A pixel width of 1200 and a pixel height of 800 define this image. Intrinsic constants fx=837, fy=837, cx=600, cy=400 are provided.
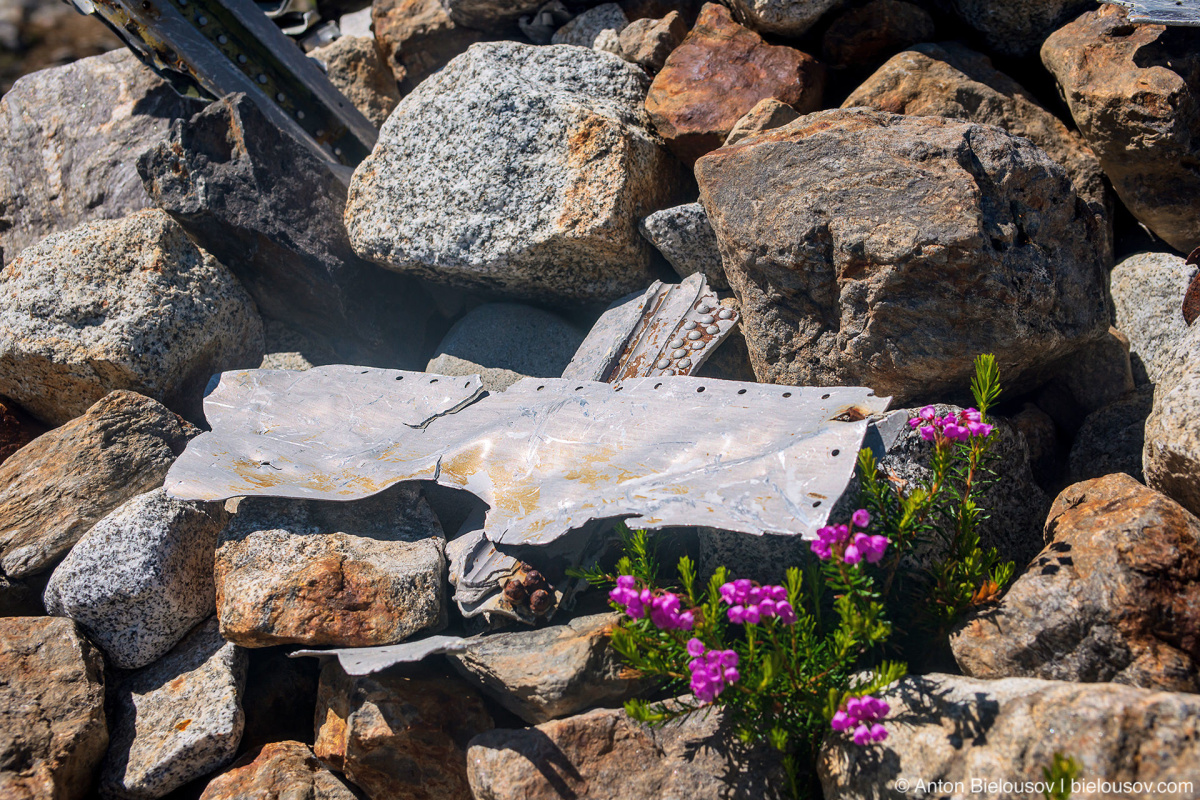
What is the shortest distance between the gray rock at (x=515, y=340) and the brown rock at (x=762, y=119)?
3.84ft

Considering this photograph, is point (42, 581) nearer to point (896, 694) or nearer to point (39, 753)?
point (39, 753)

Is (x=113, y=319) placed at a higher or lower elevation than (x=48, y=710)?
higher

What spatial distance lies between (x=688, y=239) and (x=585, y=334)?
740 millimetres

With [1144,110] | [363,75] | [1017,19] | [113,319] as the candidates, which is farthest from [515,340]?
[363,75]

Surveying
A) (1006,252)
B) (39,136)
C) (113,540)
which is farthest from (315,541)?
(39,136)

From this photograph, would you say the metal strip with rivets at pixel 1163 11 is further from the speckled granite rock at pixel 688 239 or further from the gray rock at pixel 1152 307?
the speckled granite rock at pixel 688 239

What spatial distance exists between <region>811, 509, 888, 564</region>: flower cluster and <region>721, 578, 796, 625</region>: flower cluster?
0.15 meters

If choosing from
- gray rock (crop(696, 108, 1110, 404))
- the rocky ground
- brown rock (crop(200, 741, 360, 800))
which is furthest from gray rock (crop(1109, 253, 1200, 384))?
brown rock (crop(200, 741, 360, 800))

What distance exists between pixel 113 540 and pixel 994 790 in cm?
292

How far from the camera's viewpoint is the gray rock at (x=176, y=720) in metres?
2.80

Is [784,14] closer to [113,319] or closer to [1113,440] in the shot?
[1113,440]

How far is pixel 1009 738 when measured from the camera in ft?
6.58

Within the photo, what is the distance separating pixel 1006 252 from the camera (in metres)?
2.85

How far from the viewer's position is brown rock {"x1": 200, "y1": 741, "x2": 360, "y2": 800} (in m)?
2.68
